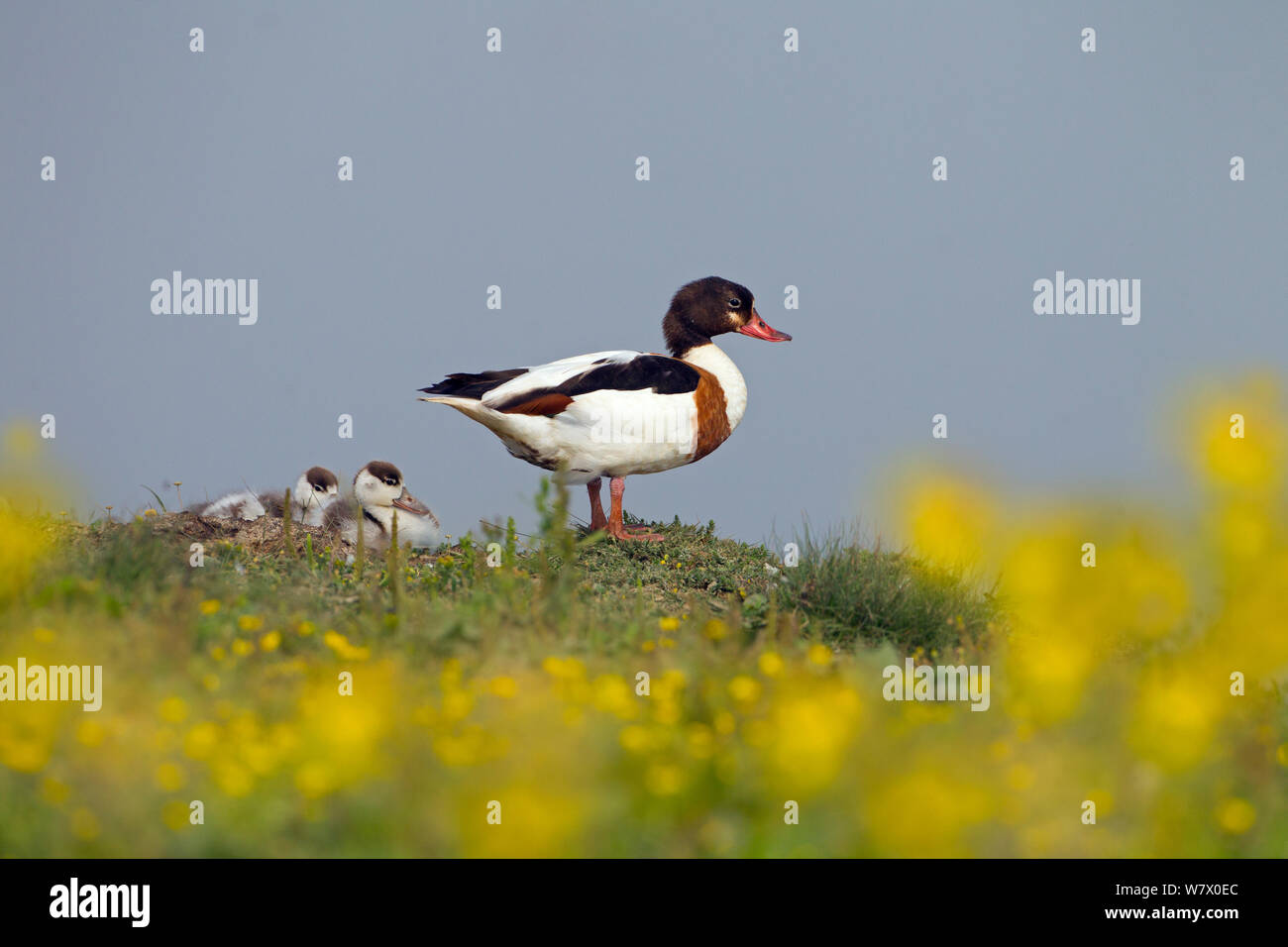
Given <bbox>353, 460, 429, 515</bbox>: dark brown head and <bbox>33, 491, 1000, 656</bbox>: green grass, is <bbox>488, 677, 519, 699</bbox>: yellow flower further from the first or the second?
<bbox>353, 460, 429, 515</bbox>: dark brown head

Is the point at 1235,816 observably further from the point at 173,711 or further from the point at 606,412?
the point at 606,412

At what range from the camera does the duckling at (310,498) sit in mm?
9281

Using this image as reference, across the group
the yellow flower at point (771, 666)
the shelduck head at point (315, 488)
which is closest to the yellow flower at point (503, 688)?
the yellow flower at point (771, 666)

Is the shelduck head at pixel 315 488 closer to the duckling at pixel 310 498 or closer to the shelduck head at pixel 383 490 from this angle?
the duckling at pixel 310 498

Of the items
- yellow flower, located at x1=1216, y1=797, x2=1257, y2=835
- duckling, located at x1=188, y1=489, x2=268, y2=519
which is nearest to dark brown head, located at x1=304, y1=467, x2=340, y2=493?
duckling, located at x1=188, y1=489, x2=268, y2=519

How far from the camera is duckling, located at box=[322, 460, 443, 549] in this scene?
8.95 m

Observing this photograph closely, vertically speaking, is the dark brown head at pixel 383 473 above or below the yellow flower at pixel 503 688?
above

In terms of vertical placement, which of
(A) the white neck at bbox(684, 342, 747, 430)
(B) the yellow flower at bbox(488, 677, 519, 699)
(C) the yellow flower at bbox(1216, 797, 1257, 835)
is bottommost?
(C) the yellow flower at bbox(1216, 797, 1257, 835)

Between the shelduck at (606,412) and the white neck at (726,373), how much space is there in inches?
0.4

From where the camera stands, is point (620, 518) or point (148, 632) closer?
point (148, 632)
